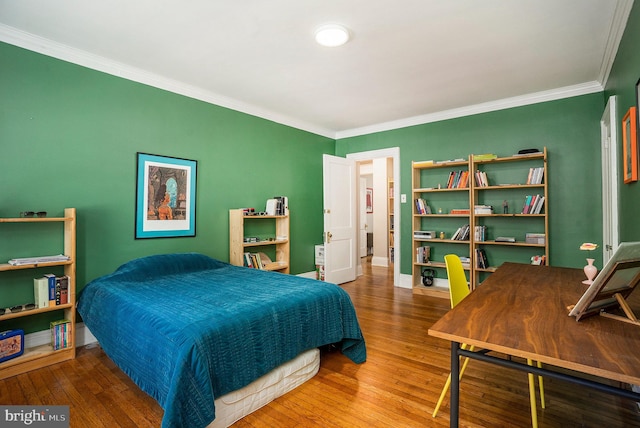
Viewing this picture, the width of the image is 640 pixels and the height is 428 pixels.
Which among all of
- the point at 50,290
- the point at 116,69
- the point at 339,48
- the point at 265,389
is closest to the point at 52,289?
the point at 50,290

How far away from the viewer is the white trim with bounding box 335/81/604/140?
12.2ft

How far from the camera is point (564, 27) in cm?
254

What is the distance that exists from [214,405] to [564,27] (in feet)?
12.0

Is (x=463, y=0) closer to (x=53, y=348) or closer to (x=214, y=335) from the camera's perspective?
(x=214, y=335)

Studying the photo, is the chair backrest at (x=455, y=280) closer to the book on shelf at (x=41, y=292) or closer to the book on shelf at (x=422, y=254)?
the book on shelf at (x=422, y=254)

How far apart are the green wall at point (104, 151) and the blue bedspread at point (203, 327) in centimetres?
50

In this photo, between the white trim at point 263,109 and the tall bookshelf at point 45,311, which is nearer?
the tall bookshelf at point 45,311

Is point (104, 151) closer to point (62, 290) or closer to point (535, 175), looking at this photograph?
point (62, 290)

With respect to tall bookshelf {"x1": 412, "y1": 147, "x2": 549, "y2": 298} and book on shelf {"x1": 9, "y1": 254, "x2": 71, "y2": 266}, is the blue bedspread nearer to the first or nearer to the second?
book on shelf {"x1": 9, "y1": 254, "x2": 71, "y2": 266}

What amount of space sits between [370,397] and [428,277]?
118 inches

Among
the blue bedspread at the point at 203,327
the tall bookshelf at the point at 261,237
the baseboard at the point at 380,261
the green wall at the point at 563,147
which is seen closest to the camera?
the blue bedspread at the point at 203,327

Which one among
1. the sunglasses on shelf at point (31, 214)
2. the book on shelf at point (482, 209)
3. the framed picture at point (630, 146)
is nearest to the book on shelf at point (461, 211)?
the book on shelf at point (482, 209)

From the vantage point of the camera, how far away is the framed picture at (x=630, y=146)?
206 centimetres

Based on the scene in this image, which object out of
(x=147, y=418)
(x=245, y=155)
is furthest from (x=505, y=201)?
(x=147, y=418)
